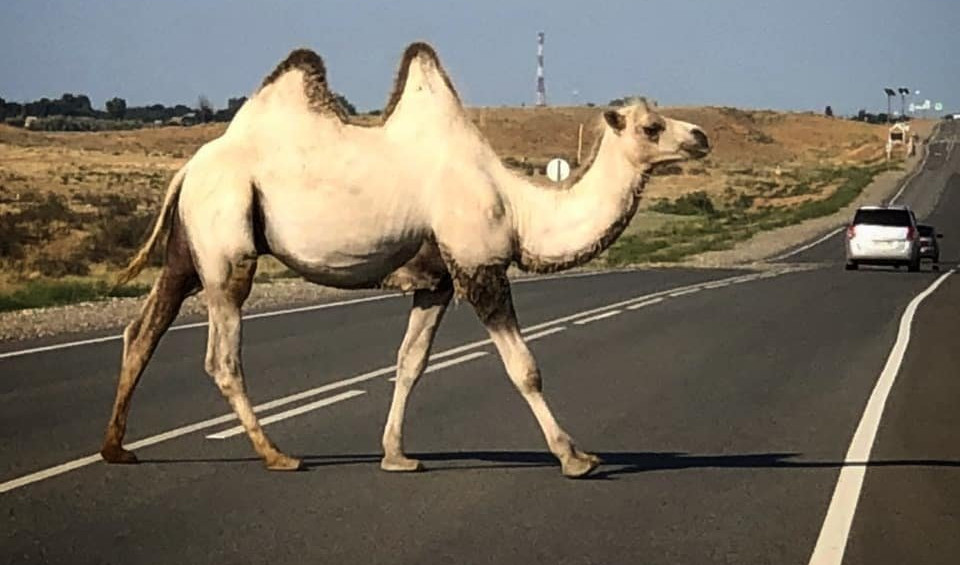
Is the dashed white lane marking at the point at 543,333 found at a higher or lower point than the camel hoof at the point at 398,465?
lower

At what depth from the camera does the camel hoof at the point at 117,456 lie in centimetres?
1040

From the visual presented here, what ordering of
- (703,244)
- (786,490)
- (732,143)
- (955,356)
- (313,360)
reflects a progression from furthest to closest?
(732,143) → (703,244) → (955,356) → (313,360) → (786,490)

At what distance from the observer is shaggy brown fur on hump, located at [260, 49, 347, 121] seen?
993 cm

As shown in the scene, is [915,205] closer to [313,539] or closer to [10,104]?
[313,539]

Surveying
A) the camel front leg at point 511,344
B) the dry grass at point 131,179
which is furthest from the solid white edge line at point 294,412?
the camel front leg at point 511,344

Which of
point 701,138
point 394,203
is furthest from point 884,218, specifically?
point 394,203

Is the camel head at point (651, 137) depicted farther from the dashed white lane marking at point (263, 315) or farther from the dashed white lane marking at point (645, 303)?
the dashed white lane marking at point (645, 303)

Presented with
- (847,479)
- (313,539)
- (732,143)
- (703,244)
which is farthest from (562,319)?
(732,143)

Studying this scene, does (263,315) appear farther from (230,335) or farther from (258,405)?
(230,335)

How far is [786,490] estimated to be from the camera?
33.2 feet

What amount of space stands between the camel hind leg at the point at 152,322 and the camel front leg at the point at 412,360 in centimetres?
132

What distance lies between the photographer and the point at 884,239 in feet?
140

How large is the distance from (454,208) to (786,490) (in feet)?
8.31

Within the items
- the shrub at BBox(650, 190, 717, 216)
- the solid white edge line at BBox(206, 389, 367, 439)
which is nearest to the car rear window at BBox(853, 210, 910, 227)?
the solid white edge line at BBox(206, 389, 367, 439)
